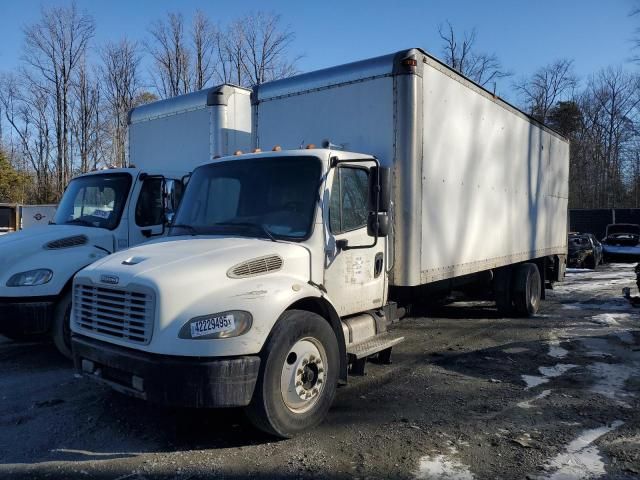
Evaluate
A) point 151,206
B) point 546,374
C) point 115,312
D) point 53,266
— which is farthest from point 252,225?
point 546,374

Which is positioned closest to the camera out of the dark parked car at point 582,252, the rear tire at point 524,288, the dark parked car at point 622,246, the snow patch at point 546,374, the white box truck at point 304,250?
the white box truck at point 304,250

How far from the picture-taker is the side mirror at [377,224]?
4.93 meters

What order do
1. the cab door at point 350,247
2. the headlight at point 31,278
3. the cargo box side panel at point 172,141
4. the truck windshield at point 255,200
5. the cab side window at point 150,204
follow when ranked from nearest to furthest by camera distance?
the truck windshield at point 255,200 → the cab door at point 350,247 → the headlight at point 31,278 → the cab side window at point 150,204 → the cargo box side panel at point 172,141

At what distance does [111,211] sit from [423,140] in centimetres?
411

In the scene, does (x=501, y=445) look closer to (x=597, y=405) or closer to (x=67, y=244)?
(x=597, y=405)

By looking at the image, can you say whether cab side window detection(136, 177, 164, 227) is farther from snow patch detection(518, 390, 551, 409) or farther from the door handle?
snow patch detection(518, 390, 551, 409)

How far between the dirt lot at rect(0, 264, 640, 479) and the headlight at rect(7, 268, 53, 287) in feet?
3.50

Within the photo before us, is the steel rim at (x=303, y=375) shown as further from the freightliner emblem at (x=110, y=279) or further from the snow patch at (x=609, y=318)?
the snow patch at (x=609, y=318)

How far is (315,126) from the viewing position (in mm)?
6469

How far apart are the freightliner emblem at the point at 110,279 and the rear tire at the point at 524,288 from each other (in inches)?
295

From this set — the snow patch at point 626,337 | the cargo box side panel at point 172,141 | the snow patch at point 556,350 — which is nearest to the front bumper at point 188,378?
the cargo box side panel at point 172,141

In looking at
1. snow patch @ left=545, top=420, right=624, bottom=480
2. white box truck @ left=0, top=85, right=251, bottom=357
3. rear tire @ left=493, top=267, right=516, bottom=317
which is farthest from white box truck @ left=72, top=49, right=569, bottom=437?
snow patch @ left=545, top=420, right=624, bottom=480

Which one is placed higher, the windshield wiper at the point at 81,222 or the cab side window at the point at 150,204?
the cab side window at the point at 150,204

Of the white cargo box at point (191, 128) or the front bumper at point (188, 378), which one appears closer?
the front bumper at point (188, 378)
